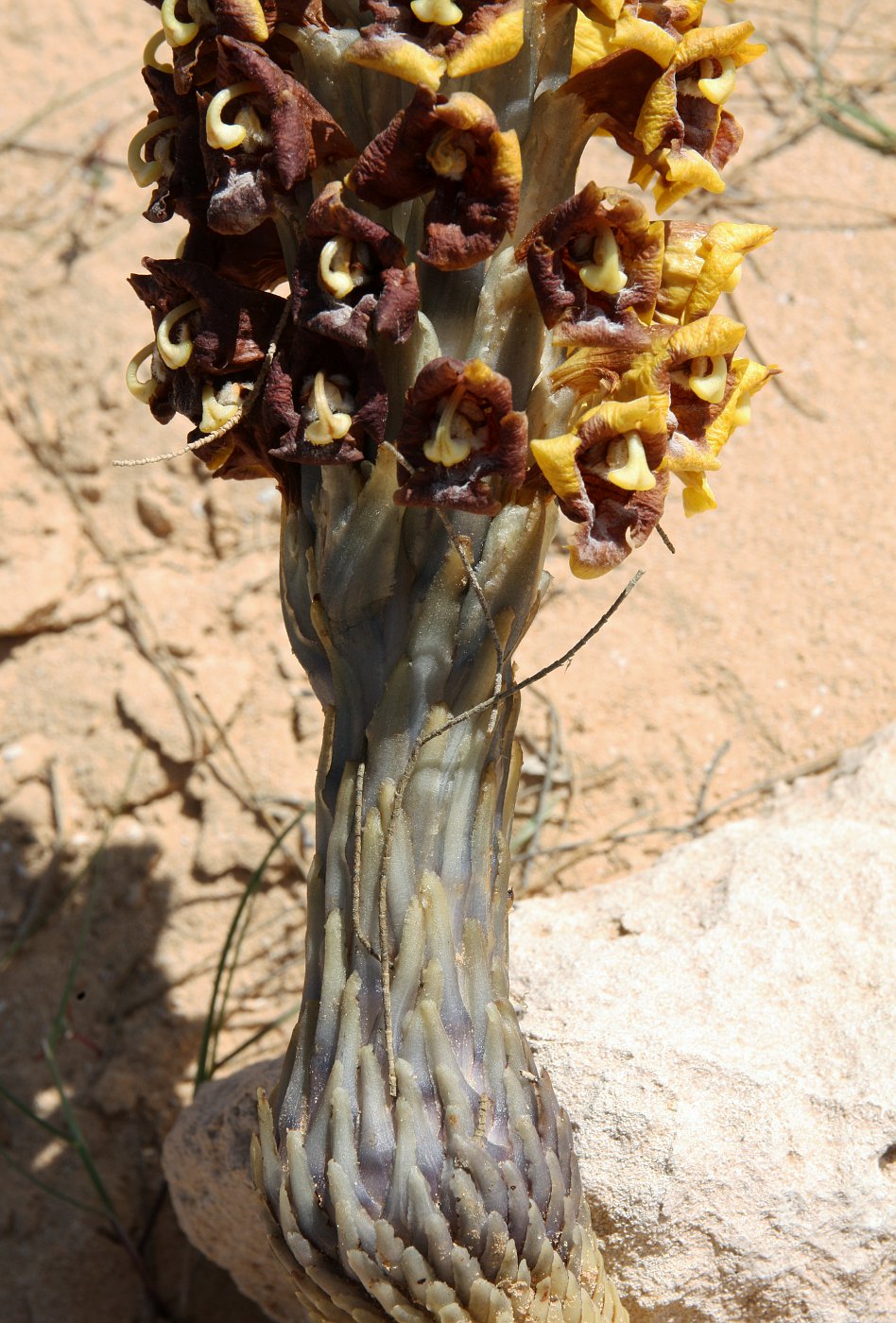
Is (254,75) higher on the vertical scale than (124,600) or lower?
lower

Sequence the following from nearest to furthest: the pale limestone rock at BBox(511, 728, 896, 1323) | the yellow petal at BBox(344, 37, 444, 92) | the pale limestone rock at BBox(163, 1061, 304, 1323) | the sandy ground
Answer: the yellow petal at BBox(344, 37, 444, 92) → the pale limestone rock at BBox(511, 728, 896, 1323) → the pale limestone rock at BBox(163, 1061, 304, 1323) → the sandy ground

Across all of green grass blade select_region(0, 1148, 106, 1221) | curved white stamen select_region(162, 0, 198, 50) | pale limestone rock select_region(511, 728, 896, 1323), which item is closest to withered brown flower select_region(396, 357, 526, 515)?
curved white stamen select_region(162, 0, 198, 50)

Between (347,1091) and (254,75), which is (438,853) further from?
(254,75)

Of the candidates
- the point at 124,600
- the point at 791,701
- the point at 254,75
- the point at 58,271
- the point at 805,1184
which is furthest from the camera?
the point at 58,271

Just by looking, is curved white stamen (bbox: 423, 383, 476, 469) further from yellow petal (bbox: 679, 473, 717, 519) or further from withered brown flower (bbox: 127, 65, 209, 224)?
withered brown flower (bbox: 127, 65, 209, 224)

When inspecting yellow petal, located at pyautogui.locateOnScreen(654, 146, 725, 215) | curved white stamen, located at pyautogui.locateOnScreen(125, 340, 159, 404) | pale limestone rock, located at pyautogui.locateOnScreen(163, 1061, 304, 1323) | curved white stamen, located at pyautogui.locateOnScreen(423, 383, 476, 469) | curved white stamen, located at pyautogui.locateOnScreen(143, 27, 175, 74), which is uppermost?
curved white stamen, located at pyautogui.locateOnScreen(143, 27, 175, 74)

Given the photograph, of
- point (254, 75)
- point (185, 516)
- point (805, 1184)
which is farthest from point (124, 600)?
point (805, 1184)

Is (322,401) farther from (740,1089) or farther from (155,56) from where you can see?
(740,1089)

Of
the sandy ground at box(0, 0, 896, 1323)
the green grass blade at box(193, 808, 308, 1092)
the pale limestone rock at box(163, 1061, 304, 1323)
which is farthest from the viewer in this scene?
the sandy ground at box(0, 0, 896, 1323)
